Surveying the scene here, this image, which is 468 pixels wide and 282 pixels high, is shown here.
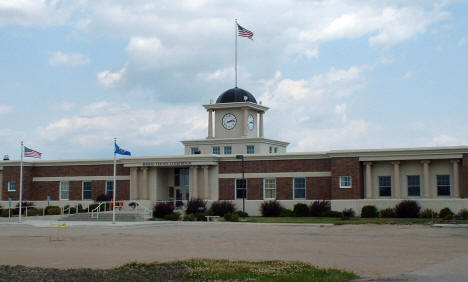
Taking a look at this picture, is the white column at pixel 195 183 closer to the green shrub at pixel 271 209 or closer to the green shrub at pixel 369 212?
the green shrub at pixel 271 209

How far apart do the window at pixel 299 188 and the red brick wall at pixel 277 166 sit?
81 centimetres

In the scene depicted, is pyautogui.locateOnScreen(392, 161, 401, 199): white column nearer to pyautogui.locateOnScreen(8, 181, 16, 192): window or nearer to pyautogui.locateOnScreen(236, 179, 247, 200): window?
pyautogui.locateOnScreen(236, 179, 247, 200): window

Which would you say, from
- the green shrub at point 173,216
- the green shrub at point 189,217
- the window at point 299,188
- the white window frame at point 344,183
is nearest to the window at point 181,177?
the green shrub at point 173,216

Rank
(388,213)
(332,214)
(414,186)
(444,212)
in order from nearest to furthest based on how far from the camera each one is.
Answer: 1. (444,212)
2. (388,213)
3. (332,214)
4. (414,186)

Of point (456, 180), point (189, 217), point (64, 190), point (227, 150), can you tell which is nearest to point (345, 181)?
point (456, 180)

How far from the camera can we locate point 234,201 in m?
50.2

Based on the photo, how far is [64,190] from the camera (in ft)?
183

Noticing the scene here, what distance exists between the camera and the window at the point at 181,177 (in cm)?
5409

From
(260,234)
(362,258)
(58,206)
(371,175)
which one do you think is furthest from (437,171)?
(58,206)

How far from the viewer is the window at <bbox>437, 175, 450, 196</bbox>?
44688 mm

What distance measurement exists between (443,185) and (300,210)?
34.7 ft

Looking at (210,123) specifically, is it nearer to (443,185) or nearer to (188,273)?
(443,185)

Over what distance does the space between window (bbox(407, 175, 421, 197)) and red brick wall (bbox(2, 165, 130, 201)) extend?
76.9 feet

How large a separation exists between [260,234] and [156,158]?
2387cm
